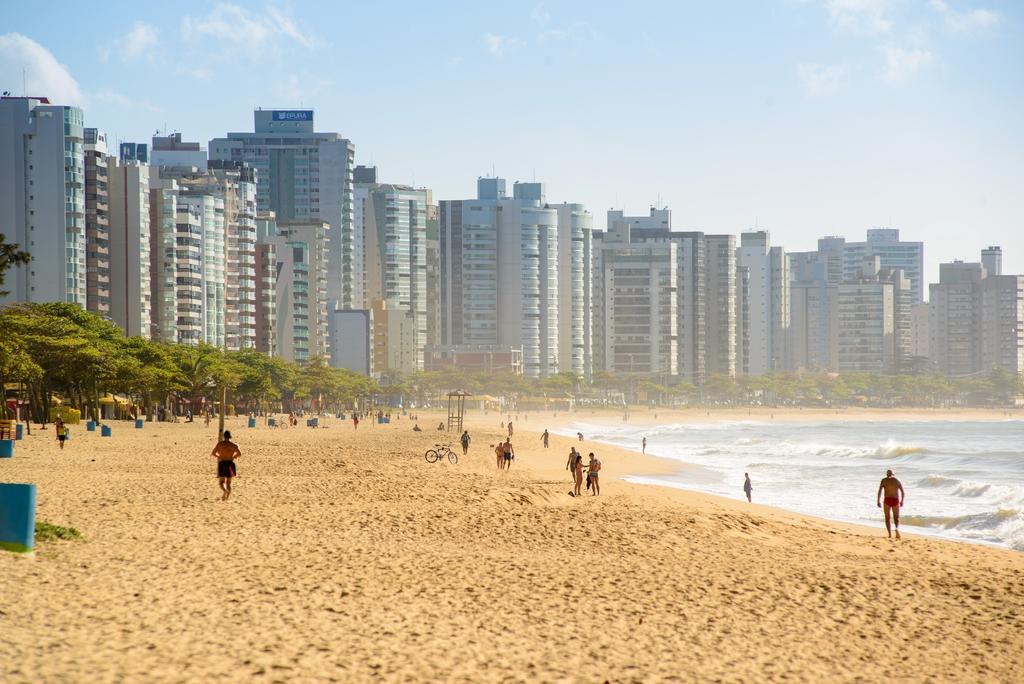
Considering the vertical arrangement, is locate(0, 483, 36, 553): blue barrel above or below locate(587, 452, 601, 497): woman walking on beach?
above

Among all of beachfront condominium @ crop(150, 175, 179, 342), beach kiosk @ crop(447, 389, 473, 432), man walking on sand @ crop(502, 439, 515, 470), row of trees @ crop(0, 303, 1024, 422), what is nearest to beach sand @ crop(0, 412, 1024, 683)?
man walking on sand @ crop(502, 439, 515, 470)

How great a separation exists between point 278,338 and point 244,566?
143182 mm

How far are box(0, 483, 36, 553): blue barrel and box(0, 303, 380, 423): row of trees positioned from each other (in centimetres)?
3001

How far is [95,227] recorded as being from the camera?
10606 cm

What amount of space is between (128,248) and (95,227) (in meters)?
6.81

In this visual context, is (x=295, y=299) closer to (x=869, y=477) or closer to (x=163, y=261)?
(x=163, y=261)

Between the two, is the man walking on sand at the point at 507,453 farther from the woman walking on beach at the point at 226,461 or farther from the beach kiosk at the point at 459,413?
the beach kiosk at the point at 459,413

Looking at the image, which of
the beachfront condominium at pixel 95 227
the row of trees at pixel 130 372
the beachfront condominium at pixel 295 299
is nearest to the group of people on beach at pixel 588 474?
the row of trees at pixel 130 372

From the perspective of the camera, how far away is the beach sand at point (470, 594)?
1097 cm

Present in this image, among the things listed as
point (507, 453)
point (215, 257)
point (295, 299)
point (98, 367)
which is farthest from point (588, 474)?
point (295, 299)

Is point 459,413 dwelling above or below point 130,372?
below

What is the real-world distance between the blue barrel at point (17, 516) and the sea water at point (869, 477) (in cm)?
2059

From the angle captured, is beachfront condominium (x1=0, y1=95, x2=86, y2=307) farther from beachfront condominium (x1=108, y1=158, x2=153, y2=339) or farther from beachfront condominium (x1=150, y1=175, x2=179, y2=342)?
beachfront condominium (x1=150, y1=175, x2=179, y2=342)

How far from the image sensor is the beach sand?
11.0 metres
